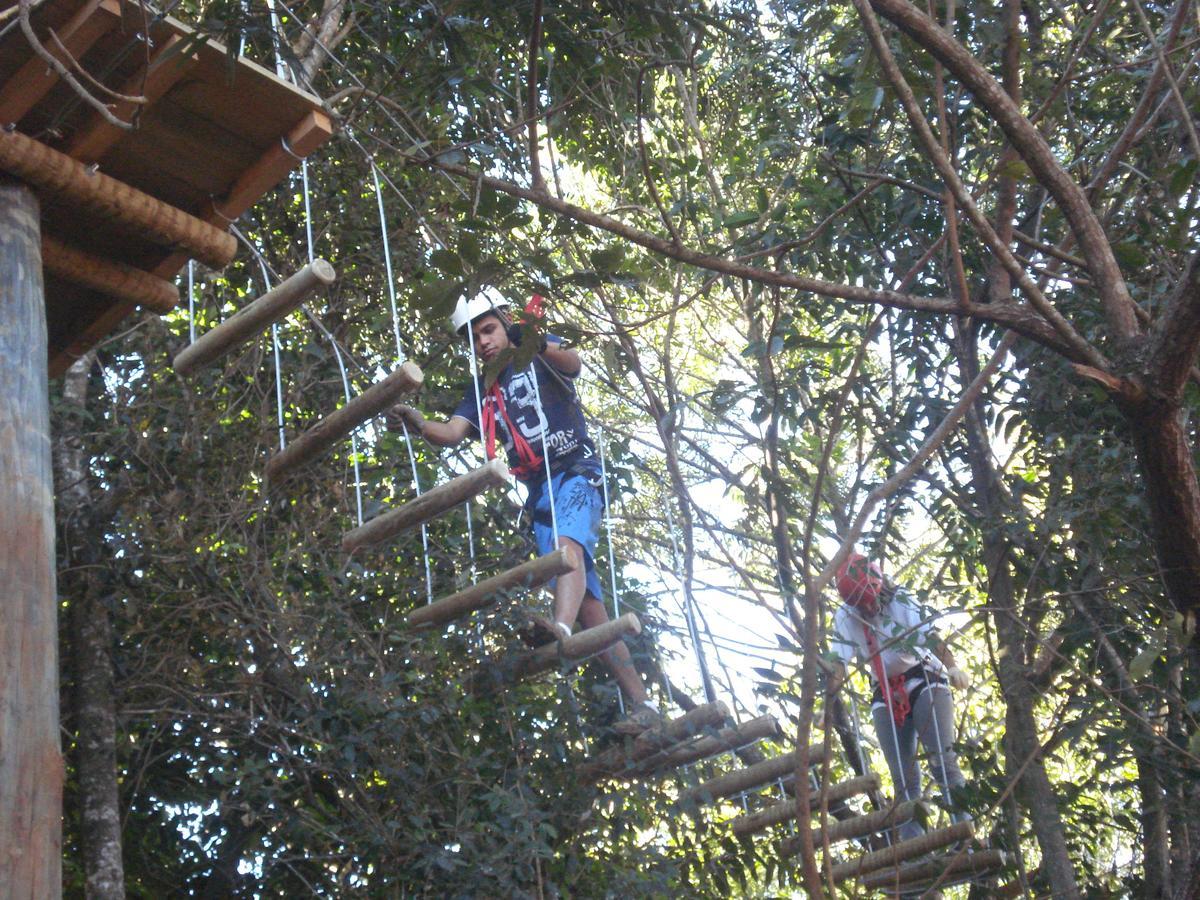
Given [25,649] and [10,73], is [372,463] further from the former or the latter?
[25,649]

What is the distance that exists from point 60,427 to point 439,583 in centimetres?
141

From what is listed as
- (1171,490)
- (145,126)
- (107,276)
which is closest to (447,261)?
(145,126)

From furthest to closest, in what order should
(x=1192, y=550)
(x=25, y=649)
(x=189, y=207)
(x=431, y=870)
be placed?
(x=431, y=870) → (x=189, y=207) → (x=1192, y=550) → (x=25, y=649)

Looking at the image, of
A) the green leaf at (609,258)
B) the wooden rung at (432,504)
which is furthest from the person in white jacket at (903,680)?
the green leaf at (609,258)

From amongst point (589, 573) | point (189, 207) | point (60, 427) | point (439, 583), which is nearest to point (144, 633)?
point (60, 427)

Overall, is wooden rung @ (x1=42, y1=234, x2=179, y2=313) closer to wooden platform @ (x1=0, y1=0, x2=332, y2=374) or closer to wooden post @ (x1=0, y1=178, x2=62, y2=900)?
wooden platform @ (x1=0, y1=0, x2=332, y2=374)

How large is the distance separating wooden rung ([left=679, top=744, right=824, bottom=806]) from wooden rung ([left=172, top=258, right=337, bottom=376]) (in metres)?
2.09

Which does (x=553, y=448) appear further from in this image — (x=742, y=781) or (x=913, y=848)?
(x=913, y=848)

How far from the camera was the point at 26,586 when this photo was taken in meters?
2.19

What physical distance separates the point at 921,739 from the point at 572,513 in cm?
155

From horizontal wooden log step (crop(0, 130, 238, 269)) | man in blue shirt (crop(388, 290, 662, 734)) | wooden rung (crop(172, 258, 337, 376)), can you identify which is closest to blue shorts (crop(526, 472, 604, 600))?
man in blue shirt (crop(388, 290, 662, 734))

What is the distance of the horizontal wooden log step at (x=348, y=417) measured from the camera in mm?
2943

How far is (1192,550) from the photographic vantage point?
2.58 metres

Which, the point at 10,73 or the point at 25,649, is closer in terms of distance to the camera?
the point at 25,649
